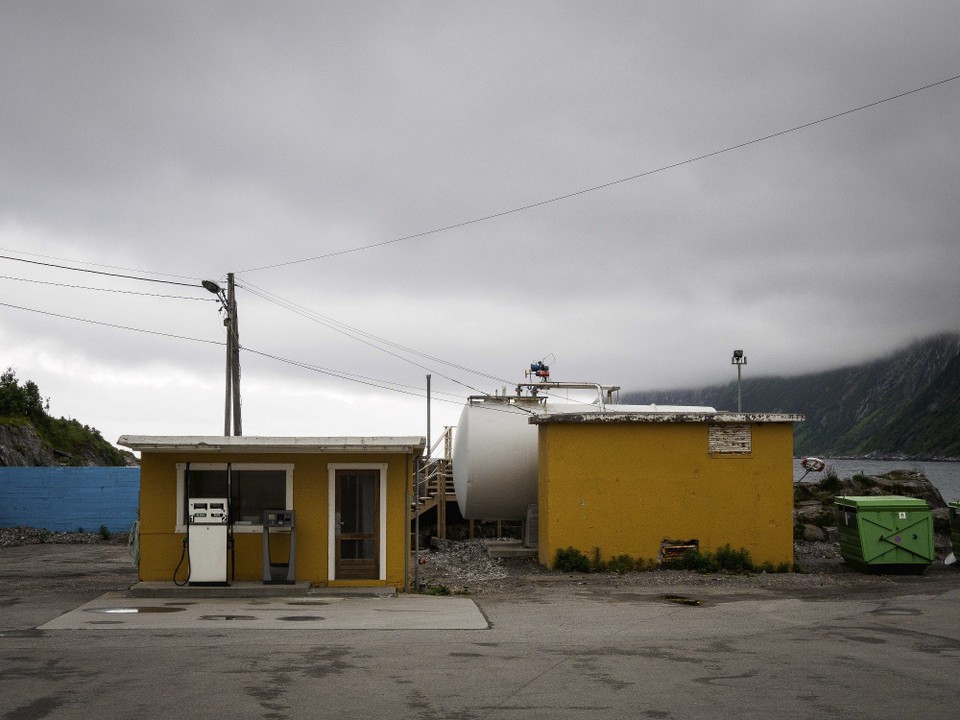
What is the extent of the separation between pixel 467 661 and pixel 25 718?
4.52m

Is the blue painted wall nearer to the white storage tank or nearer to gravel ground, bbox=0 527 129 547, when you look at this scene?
gravel ground, bbox=0 527 129 547

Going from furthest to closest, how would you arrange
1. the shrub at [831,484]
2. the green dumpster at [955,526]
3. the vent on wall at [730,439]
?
1. the shrub at [831,484]
2. the green dumpster at [955,526]
3. the vent on wall at [730,439]

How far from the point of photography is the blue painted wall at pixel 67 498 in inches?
1254

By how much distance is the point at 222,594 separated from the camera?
647 inches

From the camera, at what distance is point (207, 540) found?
16859 mm

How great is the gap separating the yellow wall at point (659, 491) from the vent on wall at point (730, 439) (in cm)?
11

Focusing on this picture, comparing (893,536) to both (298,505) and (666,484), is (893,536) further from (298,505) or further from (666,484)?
(298,505)

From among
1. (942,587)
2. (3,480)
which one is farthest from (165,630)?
(3,480)

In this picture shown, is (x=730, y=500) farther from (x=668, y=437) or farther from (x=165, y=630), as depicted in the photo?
(x=165, y=630)

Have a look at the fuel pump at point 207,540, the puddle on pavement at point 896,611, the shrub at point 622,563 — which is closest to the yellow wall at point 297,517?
the fuel pump at point 207,540

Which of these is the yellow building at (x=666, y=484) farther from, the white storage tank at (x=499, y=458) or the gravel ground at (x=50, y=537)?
the gravel ground at (x=50, y=537)

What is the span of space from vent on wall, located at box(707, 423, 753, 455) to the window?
898 cm

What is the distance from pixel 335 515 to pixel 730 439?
28.4 ft

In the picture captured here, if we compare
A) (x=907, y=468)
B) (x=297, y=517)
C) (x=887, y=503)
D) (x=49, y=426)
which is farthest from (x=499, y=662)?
(x=907, y=468)
